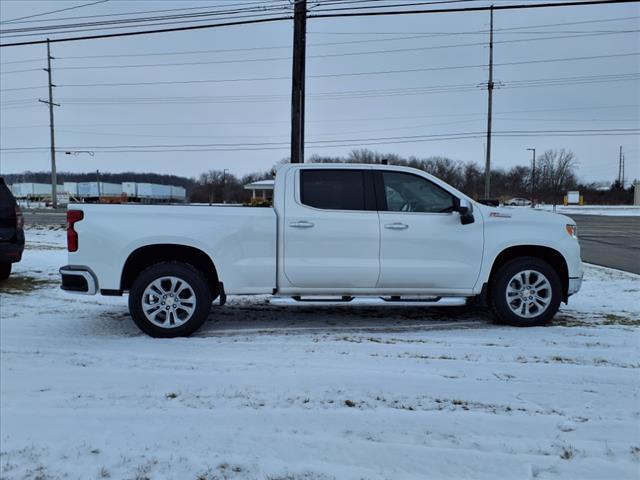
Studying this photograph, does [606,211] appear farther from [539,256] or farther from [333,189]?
[333,189]

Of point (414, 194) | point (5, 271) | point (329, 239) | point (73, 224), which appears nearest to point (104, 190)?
point (5, 271)

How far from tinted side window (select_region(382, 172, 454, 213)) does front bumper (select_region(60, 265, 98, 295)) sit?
3.33 meters

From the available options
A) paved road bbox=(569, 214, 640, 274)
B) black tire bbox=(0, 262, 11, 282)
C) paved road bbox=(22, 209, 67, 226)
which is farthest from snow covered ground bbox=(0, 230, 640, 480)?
paved road bbox=(22, 209, 67, 226)

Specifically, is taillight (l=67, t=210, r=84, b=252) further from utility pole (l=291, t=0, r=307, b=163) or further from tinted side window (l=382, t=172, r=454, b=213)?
utility pole (l=291, t=0, r=307, b=163)

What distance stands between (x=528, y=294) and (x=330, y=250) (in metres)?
2.36

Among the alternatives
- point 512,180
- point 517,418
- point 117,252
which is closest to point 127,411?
point 117,252

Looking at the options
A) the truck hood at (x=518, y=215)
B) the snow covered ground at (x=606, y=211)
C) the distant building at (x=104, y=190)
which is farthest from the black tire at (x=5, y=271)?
the distant building at (x=104, y=190)

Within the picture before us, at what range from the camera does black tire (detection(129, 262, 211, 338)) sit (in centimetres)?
530

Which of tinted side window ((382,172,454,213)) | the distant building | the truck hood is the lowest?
the truck hood

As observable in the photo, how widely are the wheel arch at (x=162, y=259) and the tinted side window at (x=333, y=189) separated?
131 centimetres

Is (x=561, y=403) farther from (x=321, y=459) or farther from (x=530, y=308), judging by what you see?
(x=530, y=308)

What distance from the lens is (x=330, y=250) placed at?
5.57 metres

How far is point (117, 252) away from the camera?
210 inches

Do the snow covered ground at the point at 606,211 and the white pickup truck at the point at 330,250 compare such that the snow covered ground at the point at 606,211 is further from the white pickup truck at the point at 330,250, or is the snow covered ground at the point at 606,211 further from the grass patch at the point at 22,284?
the grass patch at the point at 22,284
